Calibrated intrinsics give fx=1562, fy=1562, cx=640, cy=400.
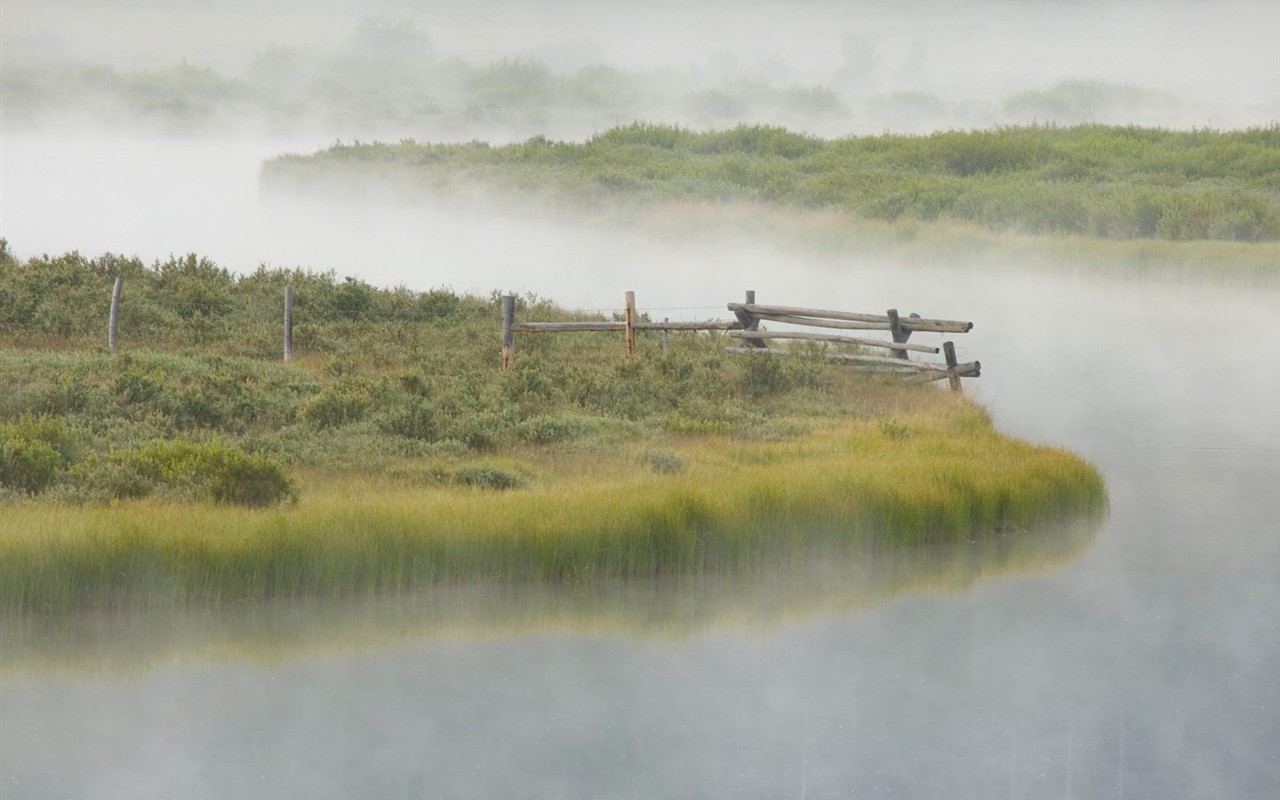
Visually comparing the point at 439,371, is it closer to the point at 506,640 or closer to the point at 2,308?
the point at 2,308

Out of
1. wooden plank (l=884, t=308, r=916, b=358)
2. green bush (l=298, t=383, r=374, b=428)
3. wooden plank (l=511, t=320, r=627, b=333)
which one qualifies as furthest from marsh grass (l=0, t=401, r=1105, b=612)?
wooden plank (l=884, t=308, r=916, b=358)

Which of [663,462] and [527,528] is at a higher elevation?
[663,462]

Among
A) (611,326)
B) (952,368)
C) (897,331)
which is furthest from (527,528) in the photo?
(897,331)

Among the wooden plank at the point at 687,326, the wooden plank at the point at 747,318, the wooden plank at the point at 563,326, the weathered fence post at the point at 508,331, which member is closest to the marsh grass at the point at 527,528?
the weathered fence post at the point at 508,331

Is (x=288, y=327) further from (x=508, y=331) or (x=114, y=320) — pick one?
(x=508, y=331)

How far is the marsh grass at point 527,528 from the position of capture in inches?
511

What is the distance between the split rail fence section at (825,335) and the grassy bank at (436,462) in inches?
17.8

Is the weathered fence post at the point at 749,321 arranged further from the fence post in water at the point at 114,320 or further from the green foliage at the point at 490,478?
the green foliage at the point at 490,478

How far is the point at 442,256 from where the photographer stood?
4900 centimetres

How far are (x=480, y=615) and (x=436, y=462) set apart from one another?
17.3 ft

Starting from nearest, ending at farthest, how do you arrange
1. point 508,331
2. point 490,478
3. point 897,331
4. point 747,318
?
point 490,478, point 508,331, point 897,331, point 747,318

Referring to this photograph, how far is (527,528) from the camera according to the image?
47.3ft

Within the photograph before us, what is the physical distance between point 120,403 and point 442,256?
2930 centimetres

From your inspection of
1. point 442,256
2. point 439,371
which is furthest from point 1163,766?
point 442,256
